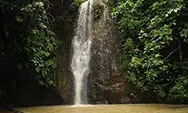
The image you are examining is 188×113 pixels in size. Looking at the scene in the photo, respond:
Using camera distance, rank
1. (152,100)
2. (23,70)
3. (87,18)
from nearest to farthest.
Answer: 1. (23,70)
2. (152,100)
3. (87,18)

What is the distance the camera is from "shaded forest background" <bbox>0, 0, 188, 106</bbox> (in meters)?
10.6

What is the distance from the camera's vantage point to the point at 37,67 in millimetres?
11500

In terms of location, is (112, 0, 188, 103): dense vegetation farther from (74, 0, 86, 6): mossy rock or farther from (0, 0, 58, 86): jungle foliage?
(0, 0, 58, 86): jungle foliage

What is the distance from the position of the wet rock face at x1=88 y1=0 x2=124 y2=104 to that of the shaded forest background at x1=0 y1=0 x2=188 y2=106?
1.16 feet

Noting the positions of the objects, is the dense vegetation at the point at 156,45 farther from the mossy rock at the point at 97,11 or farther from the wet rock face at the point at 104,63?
the mossy rock at the point at 97,11

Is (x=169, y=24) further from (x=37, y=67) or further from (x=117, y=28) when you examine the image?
(x=37, y=67)

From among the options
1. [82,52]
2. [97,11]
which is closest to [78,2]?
[97,11]

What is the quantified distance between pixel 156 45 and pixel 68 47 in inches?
178

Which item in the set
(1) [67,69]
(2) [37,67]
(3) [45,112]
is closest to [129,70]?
(1) [67,69]

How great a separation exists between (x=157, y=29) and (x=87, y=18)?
167 inches

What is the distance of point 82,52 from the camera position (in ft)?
46.6

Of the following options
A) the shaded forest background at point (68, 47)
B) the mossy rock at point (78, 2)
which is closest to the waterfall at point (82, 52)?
the mossy rock at point (78, 2)

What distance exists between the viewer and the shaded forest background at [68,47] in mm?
10555

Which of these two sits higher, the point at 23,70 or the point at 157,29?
the point at 157,29
